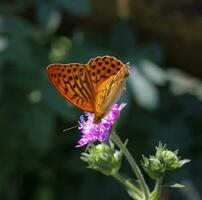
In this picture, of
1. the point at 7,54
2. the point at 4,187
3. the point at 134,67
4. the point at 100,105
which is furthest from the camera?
the point at 4,187

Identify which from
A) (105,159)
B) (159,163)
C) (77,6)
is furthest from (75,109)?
(159,163)

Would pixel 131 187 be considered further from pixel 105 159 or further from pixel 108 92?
pixel 108 92

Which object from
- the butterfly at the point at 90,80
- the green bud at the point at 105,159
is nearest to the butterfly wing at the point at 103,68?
the butterfly at the point at 90,80

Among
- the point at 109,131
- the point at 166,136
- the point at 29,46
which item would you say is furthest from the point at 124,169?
the point at 109,131

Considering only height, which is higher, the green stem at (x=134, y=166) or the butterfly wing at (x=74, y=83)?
the butterfly wing at (x=74, y=83)

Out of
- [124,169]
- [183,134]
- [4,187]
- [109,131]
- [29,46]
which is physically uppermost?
[109,131]

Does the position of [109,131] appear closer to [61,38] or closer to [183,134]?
[183,134]

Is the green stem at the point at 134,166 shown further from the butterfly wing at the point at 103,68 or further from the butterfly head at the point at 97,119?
the butterfly wing at the point at 103,68
